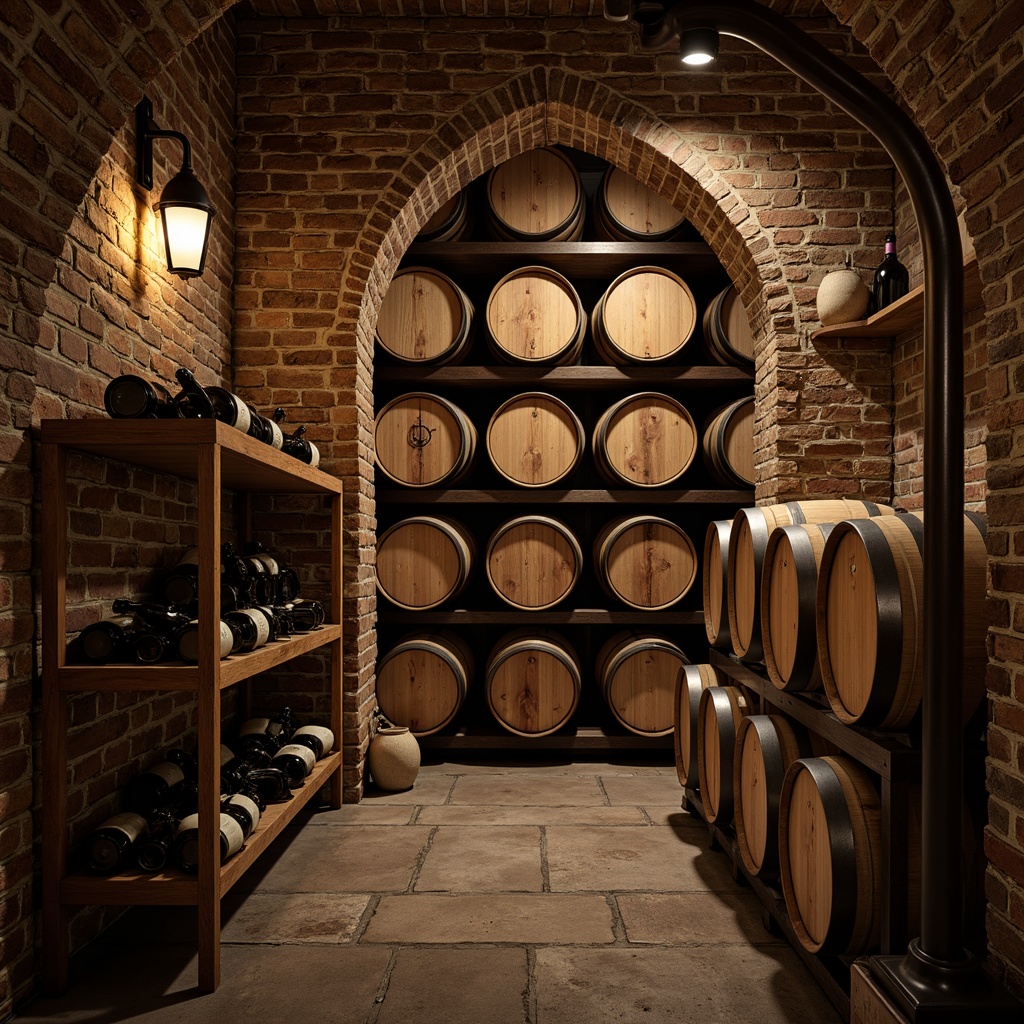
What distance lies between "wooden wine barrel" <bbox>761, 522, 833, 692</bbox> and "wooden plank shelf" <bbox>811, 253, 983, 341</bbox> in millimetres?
1114

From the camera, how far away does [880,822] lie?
1.93 metres

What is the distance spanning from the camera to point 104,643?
7.52 feet

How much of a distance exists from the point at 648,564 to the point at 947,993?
3024 millimetres

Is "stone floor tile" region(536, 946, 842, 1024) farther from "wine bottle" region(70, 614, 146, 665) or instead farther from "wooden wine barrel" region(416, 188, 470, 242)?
"wooden wine barrel" region(416, 188, 470, 242)

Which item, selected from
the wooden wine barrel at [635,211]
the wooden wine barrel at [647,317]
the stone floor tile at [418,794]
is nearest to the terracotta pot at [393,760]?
the stone floor tile at [418,794]

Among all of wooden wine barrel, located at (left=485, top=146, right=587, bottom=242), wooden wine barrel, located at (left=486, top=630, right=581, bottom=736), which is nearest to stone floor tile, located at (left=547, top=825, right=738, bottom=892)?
wooden wine barrel, located at (left=486, top=630, right=581, bottom=736)

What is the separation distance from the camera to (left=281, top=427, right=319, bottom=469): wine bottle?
3.36 m

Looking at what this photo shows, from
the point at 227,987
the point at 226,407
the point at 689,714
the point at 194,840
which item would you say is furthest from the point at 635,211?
the point at 227,987

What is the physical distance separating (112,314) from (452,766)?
286 centimetres

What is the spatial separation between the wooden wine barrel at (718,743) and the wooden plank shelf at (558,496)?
5.04 ft

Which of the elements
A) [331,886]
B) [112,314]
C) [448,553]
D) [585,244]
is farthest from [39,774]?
[585,244]

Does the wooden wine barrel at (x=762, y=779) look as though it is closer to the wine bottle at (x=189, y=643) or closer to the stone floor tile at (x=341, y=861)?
the stone floor tile at (x=341, y=861)

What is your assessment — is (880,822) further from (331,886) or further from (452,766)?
(452,766)

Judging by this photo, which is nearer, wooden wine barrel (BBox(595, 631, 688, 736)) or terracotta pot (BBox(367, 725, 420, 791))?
terracotta pot (BBox(367, 725, 420, 791))
